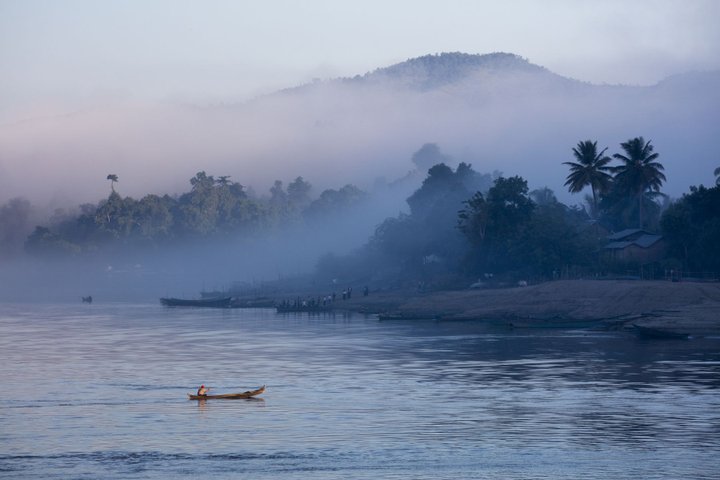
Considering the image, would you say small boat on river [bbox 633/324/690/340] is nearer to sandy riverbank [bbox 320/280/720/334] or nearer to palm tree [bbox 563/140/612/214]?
sandy riverbank [bbox 320/280/720/334]

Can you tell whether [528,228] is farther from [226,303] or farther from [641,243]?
[226,303]

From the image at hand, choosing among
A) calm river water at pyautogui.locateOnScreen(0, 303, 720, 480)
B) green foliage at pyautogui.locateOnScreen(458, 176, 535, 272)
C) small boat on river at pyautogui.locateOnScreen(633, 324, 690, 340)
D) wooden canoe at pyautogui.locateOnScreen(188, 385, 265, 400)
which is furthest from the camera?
green foliage at pyautogui.locateOnScreen(458, 176, 535, 272)

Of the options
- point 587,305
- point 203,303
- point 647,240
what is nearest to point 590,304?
point 587,305

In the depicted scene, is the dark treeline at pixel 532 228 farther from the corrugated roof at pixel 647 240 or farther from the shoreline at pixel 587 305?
the shoreline at pixel 587 305

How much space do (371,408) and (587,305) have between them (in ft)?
175

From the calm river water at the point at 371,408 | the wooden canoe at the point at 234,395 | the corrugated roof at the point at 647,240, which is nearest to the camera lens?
the calm river water at the point at 371,408

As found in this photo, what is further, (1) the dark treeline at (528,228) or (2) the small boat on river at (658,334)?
(1) the dark treeline at (528,228)

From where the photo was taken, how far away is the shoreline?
9388 cm

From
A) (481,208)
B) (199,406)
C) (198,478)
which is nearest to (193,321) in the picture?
(481,208)

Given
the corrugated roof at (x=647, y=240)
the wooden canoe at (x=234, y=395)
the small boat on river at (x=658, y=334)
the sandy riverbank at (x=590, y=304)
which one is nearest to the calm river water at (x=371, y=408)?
the wooden canoe at (x=234, y=395)

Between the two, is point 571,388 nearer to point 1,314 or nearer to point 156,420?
point 156,420

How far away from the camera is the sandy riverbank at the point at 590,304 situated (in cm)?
Answer: 9375

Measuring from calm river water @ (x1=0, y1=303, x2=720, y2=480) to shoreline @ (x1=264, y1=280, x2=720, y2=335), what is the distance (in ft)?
14.4

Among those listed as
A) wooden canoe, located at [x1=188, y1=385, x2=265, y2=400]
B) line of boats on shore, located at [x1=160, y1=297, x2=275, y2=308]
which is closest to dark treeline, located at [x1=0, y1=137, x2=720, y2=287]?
line of boats on shore, located at [x1=160, y1=297, x2=275, y2=308]
